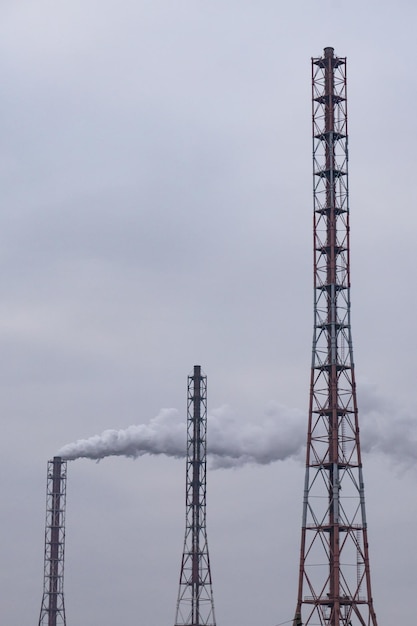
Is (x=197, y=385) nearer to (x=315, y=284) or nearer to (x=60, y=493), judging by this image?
(x=60, y=493)

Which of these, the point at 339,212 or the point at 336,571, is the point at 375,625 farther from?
the point at 339,212

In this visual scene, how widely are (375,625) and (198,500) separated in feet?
157

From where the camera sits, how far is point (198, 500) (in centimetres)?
12938

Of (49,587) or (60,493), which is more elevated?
(60,493)

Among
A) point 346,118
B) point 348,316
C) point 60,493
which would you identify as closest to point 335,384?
point 348,316

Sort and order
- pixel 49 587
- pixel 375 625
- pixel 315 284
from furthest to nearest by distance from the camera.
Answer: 1. pixel 49 587
2. pixel 315 284
3. pixel 375 625

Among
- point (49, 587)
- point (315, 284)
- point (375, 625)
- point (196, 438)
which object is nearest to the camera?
point (375, 625)

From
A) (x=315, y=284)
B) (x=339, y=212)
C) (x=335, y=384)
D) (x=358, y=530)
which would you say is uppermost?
(x=339, y=212)

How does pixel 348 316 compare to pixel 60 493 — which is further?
pixel 60 493

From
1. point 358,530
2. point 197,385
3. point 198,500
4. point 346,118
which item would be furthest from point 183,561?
point 346,118

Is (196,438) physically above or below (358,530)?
above

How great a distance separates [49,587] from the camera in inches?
5561

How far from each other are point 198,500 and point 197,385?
12.6 m

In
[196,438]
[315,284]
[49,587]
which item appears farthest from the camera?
[49,587]
